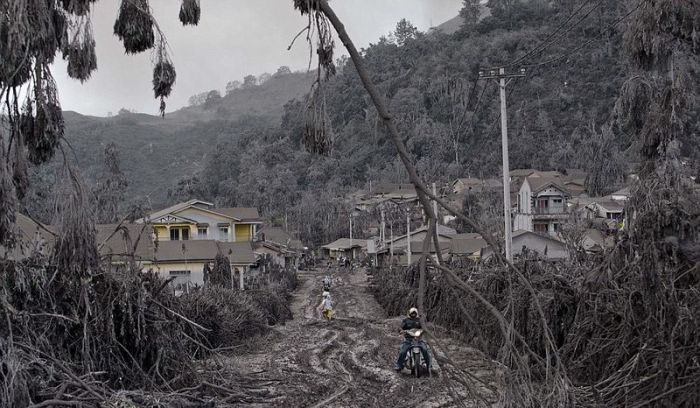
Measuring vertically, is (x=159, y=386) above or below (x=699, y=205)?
below

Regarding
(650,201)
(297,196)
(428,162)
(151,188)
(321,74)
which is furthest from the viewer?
(151,188)

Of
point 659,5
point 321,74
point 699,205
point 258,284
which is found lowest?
point 258,284

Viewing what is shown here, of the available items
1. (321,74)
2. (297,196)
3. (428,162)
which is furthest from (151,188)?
(321,74)

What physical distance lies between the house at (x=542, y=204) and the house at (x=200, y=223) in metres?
16.6

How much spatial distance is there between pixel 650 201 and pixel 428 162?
43155 mm

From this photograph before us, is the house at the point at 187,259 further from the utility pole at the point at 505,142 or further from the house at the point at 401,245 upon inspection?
the utility pole at the point at 505,142

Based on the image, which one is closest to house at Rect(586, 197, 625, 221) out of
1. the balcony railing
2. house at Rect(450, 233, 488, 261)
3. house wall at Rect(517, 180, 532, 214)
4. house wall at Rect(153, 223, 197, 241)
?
house wall at Rect(517, 180, 532, 214)

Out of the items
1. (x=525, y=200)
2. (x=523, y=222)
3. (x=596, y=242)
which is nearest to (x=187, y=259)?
(x=596, y=242)

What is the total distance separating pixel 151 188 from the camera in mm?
79438

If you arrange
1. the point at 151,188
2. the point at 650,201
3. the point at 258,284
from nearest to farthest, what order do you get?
the point at 650,201 → the point at 258,284 → the point at 151,188

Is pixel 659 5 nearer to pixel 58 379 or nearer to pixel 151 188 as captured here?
pixel 58 379

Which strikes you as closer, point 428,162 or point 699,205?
point 699,205

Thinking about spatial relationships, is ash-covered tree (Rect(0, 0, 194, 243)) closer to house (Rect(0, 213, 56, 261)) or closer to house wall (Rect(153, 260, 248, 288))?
house (Rect(0, 213, 56, 261))

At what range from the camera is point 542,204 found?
1763 inches
